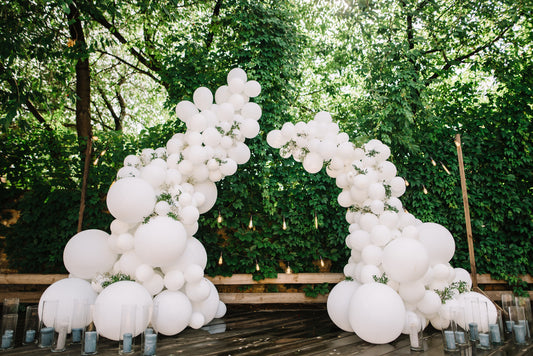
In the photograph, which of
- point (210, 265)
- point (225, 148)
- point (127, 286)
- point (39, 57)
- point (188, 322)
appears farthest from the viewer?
point (210, 265)

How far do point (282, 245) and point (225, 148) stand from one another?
1755 mm

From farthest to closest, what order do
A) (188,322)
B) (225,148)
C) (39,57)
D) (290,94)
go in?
1. (290,94)
2. (39,57)
3. (225,148)
4. (188,322)

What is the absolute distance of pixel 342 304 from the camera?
3.29 metres

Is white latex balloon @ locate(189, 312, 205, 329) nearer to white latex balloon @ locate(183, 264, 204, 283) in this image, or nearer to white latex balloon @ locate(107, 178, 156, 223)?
white latex balloon @ locate(183, 264, 204, 283)

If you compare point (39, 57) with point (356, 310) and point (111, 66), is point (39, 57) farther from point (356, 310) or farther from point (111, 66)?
point (356, 310)

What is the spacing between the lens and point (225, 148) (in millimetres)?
3816

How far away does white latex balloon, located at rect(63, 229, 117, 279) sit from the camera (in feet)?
10.9

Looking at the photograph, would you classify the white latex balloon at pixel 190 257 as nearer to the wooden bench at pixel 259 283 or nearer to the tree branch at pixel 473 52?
the wooden bench at pixel 259 283

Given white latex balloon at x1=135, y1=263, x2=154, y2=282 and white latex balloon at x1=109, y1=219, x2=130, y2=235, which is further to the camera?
white latex balloon at x1=109, y1=219, x2=130, y2=235

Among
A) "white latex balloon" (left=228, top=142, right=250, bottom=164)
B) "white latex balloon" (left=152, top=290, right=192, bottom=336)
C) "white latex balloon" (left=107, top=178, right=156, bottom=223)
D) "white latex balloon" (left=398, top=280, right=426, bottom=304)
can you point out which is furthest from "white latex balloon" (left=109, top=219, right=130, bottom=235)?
"white latex balloon" (left=398, top=280, right=426, bottom=304)

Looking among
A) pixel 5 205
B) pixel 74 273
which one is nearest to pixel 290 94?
pixel 74 273

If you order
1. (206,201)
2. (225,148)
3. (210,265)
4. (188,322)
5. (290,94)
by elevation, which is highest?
(290,94)

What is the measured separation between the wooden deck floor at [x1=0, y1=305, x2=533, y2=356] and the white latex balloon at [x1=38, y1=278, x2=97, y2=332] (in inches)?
9.4

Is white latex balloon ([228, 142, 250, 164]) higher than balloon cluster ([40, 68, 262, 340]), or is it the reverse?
white latex balloon ([228, 142, 250, 164])
